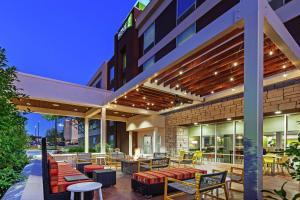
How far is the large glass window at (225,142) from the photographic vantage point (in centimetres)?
1216

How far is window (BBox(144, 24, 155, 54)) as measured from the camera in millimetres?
17219

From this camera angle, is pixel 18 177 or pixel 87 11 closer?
pixel 18 177

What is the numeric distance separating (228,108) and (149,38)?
9533mm

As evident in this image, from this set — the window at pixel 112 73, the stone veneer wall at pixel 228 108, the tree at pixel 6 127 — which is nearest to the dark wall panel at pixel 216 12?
the stone veneer wall at pixel 228 108

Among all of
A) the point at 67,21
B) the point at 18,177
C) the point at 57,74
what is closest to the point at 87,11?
the point at 67,21

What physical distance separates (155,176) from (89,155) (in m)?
7.09

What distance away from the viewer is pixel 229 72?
7.89m

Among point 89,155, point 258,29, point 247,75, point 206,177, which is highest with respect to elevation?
point 258,29

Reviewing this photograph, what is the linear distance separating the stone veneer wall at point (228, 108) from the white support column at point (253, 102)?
552cm

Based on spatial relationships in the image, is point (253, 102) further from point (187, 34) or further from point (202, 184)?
point (187, 34)

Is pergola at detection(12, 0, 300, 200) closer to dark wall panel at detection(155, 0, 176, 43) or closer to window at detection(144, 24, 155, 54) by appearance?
dark wall panel at detection(155, 0, 176, 43)

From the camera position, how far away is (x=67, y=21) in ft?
388

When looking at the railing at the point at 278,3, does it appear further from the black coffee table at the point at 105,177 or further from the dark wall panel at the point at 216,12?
the black coffee table at the point at 105,177

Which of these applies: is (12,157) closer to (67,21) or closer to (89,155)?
(89,155)
